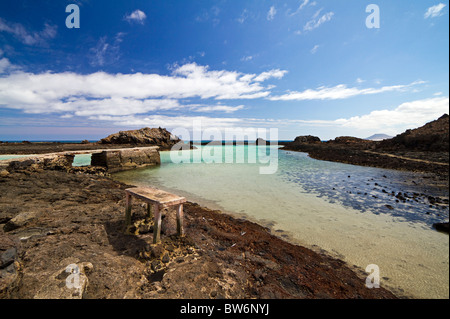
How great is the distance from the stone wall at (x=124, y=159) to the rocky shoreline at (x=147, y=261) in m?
11.5

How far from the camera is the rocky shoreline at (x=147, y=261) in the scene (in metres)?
2.68

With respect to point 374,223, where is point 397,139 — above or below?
above

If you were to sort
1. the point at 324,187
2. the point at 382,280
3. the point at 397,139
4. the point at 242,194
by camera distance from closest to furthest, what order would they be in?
the point at 382,280
the point at 242,194
the point at 324,187
the point at 397,139

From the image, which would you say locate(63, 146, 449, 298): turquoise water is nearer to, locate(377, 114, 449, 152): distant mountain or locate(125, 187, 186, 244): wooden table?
locate(125, 187, 186, 244): wooden table

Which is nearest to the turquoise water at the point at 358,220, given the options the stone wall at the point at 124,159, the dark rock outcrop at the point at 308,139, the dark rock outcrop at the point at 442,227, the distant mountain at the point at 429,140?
the dark rock outcrop at the point at 442,227

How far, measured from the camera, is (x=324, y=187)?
41.2 feet

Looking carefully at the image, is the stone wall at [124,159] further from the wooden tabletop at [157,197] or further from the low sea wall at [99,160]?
the wooden tabletop at [157,197]

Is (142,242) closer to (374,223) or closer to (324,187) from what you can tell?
(374,223)

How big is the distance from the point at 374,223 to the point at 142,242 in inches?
321

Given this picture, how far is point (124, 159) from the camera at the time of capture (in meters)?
18.2

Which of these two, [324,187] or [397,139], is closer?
[324,187]

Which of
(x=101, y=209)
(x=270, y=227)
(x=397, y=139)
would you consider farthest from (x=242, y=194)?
(x=397, y=139)

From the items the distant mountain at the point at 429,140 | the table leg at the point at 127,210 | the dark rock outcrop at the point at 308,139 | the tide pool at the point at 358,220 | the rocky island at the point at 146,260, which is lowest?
the tide pool at the point at 358,220

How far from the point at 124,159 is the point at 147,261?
1708 cm
